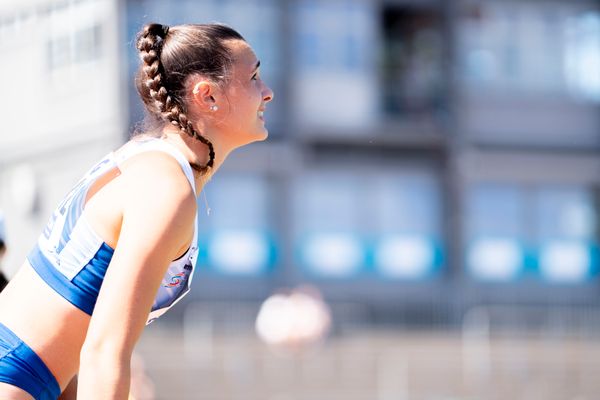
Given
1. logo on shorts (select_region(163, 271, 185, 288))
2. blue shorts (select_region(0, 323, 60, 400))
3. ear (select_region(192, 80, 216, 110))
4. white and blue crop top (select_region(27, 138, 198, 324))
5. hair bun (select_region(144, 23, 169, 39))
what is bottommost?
blue shorts (select_region(0, 323, 60, 400))

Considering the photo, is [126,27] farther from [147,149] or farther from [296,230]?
[147,149]

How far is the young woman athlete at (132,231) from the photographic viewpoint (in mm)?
2578

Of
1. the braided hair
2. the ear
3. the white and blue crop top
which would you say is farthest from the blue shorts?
the ear

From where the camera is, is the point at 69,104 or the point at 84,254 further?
the point at 69,104

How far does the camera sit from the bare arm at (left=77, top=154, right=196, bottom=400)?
2.52m

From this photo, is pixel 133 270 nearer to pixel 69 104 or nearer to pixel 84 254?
pixel 84 254

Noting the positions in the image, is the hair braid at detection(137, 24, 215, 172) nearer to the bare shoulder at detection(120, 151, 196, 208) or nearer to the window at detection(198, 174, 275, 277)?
the bare shoulder at detection(120, 151, 196, 208)

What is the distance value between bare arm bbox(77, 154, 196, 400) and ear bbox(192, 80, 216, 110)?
246 millimetres

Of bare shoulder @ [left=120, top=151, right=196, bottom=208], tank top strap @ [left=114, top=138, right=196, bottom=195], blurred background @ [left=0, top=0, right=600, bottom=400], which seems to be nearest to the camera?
bare shoulder @ [left=120, top=151, right=196, bottom=208]

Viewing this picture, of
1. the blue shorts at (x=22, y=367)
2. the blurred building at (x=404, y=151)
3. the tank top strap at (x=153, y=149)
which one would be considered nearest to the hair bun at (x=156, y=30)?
the tank top strap at (x=153, y=149)

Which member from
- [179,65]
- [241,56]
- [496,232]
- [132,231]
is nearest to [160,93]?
[179,65]

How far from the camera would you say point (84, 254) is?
2721mm

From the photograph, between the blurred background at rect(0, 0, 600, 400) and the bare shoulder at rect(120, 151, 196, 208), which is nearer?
the bare shoulder at rect(120, 151, 196, 208)

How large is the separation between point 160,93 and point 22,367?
0.69m
